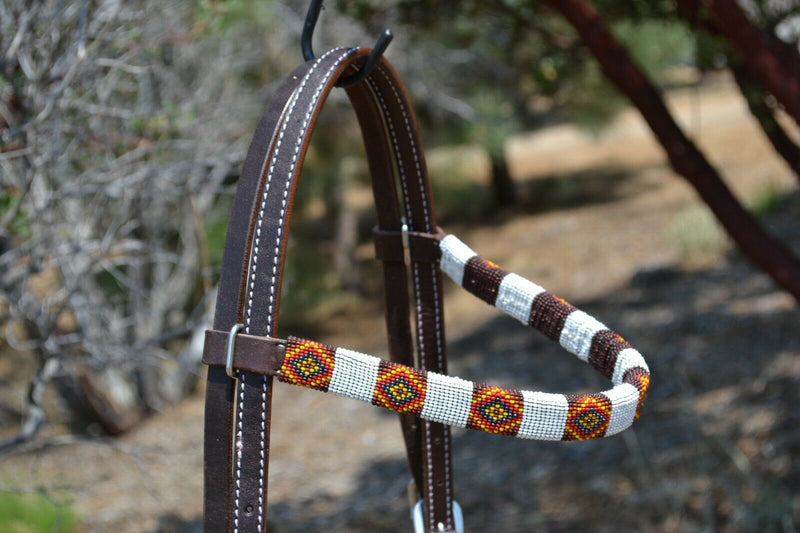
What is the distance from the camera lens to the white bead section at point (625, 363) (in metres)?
1.18

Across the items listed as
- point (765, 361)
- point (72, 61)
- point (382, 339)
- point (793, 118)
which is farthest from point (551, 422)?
point (382, 339)

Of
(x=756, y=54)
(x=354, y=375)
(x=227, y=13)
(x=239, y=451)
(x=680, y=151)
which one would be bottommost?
(x=239, y=451)

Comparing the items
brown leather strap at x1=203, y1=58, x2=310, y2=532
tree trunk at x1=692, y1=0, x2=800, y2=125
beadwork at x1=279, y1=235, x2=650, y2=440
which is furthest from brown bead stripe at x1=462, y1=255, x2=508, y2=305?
tree trunk at x1=692, y1=0, x2=800, y2=125

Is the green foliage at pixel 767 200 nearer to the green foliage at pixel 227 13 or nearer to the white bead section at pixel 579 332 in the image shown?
the green foliage at pixel 227 13

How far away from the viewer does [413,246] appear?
4.90ft

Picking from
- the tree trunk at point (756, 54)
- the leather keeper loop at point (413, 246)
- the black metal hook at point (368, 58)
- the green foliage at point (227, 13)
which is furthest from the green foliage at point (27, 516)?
the tree trunk at point (756, 54)

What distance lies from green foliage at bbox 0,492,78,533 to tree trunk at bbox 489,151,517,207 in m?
8.38

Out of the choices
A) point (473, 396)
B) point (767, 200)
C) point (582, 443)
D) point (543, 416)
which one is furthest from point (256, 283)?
point (767, 200)

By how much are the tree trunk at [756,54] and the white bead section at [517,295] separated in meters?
1.10

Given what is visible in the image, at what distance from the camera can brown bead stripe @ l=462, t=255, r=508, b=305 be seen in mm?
1365

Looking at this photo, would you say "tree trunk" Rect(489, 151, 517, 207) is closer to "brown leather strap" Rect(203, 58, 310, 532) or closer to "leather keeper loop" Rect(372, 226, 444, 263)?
"leather keeper loop" Rect(372, 226, 444, 263)

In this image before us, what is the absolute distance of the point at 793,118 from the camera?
206 cm

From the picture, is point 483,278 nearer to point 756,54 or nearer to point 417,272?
point 417,272

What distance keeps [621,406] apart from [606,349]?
148 mm
